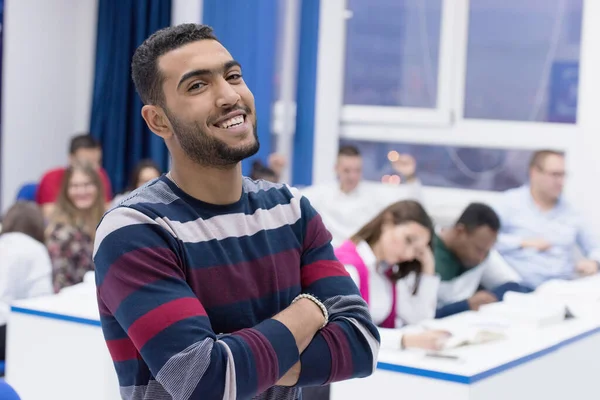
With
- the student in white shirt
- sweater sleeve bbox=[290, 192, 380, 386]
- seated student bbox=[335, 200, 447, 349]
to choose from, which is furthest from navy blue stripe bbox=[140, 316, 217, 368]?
the student in white shirt

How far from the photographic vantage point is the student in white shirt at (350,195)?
6.32 metres

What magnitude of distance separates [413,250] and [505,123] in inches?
116

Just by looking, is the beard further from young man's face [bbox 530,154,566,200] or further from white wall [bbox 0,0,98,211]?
white wall [bbox 0,0,98,211]

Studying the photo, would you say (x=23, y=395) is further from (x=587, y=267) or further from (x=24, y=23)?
(x=24, y=23)

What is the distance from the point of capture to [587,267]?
5160mm

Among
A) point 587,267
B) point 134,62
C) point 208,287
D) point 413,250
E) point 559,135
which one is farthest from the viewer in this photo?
point 559,135

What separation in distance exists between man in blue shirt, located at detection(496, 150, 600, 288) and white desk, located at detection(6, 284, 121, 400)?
2.90 m

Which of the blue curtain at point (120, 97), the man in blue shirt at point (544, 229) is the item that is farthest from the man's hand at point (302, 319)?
the blue curtain at point (120, 97)

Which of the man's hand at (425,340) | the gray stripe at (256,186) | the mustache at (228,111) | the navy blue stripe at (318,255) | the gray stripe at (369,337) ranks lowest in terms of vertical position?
the man's hand at (425,340)

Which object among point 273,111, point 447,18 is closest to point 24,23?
point 273,111

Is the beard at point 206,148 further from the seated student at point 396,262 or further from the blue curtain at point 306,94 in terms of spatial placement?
the blue curtain at point 306,94

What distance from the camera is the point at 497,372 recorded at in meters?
2.67

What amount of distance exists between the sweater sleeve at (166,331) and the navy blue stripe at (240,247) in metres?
0.03

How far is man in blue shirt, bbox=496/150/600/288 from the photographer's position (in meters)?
5.42
